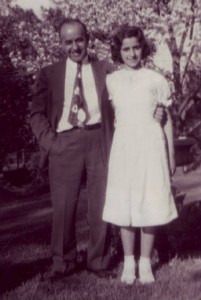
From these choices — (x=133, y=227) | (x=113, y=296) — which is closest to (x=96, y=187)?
(x=133, y=227)

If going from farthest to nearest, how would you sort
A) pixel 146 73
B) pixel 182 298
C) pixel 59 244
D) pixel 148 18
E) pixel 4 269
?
pixel 148 18 → pixel 4 269 → pixel 59 244 → pixel 146 73 → pixel 182 298

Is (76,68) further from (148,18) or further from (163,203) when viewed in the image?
(148,18)

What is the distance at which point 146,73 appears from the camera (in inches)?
193

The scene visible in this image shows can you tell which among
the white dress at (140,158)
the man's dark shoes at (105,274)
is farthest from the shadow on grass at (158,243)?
the white dress at (140,158)

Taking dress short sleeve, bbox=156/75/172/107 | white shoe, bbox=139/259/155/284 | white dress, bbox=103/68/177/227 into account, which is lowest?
white shoe, bbox=139/259/155/284

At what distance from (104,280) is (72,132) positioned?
126 cm

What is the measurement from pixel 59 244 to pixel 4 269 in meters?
0.78

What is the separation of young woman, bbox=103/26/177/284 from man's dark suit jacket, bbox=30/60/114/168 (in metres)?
0.15

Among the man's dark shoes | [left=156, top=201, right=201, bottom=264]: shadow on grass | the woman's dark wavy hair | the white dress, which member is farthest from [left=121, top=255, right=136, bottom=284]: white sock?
the woman's dark wavy hair

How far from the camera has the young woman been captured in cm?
481

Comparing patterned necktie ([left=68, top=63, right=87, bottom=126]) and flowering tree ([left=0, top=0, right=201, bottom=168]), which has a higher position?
patterned necktie ([left=68, top=63, right=87, bottom=126])

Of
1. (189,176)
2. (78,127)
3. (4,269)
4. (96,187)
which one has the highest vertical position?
(78,127)

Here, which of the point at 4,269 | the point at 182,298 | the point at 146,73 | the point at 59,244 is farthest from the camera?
the point at 4,269

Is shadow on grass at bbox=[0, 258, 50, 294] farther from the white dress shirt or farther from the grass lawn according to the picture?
the white dress shirt
